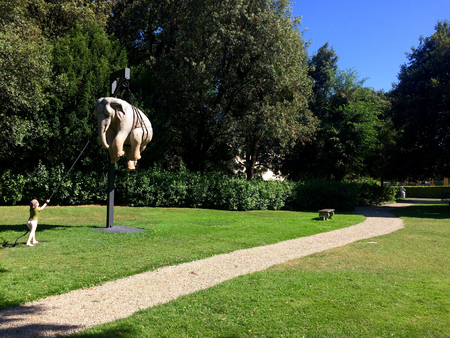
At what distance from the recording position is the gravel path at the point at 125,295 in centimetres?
444

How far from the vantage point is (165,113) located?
23547mm

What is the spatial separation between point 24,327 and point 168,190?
1564 cm

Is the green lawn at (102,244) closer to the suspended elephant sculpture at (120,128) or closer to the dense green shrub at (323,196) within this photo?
the suspended elephant sculpture at (120,128)

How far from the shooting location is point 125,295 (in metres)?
5.64

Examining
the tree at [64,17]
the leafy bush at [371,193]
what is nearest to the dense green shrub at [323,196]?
the leafy bush at [371,193]

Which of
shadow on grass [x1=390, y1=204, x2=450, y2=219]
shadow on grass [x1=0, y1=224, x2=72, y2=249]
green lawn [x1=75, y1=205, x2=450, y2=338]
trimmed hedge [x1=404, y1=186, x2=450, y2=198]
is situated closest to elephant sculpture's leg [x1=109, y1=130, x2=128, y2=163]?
shadow on grass [x1=0, y1=224, x2=72, y2=249]

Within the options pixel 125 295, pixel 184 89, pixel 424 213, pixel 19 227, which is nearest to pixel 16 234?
pixel 19 227

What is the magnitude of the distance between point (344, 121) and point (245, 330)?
1142 inches

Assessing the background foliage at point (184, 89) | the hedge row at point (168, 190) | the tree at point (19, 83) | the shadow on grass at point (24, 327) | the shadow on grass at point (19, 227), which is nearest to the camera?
the shadow on grass at point (24, 327)

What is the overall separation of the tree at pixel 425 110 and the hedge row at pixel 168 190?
7743mm

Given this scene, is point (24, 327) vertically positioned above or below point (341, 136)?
below

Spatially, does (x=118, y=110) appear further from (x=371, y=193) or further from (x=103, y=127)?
(x=371, y=193)

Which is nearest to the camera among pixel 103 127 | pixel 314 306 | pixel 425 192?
pixel 314 306

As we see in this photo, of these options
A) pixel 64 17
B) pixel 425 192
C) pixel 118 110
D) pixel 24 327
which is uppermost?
pixel 64 17
